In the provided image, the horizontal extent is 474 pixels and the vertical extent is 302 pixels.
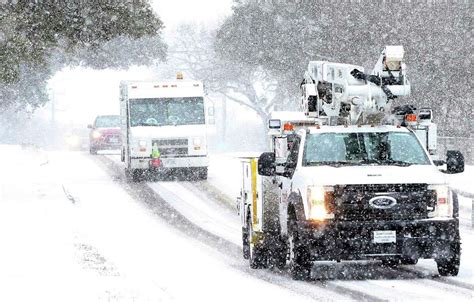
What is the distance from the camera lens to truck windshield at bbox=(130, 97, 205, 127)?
1336 inches

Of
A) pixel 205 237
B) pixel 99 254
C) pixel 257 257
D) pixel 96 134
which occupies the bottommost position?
pixel 205 237

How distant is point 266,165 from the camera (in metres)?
14.2

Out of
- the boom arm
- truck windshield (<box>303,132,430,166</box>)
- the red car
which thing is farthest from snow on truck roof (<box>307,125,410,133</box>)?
the red car

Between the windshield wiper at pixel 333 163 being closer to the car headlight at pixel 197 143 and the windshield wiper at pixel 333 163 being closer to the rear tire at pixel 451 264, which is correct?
the rear tire at pixel 451 264

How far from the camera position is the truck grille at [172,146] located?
1315 inches

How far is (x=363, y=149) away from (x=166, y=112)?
20170mm

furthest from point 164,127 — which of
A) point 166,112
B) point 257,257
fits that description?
point 257,257

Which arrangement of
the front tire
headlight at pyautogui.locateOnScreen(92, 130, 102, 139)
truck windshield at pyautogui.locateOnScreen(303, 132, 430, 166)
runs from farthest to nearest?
headlight at pyautogui.locateOnScreen(92, 130, 102, 139) → truck windshield at pyautogui.locateOnScreen(303, 132, 430, 166) → the front tire

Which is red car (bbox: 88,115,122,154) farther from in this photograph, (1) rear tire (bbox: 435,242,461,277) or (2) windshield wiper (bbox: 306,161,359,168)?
(1) rear tire (bbox: 435,242,461,277)

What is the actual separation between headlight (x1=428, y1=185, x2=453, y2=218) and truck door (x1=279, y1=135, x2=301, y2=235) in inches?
74.8

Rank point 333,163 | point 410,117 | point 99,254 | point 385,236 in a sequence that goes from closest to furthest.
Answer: point 385,236, point 333,163, point 410,117, point 99,254

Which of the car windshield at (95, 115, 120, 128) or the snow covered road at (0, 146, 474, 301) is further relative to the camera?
the car windshield at (95, 115, 120, 128)

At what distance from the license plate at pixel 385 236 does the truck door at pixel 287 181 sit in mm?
1506

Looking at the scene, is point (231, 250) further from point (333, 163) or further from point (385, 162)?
point (385, 162)
